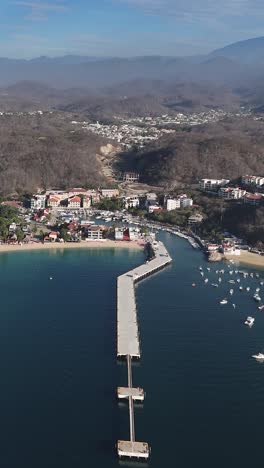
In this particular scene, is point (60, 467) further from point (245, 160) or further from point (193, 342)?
point (245, 160)

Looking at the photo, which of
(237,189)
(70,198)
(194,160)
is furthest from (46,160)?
(237,189)

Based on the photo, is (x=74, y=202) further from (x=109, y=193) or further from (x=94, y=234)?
(x=94, y=234)

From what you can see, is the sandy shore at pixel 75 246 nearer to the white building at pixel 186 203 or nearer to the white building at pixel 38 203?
the white building at pixel 186 203

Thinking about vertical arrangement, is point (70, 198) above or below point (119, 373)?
above

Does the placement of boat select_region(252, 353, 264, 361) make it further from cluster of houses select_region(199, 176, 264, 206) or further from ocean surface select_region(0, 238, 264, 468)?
cluster of houses select_region(199, 176, 264, 206)

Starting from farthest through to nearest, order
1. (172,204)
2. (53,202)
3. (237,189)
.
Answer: (53,202), (237,189), (172,204)

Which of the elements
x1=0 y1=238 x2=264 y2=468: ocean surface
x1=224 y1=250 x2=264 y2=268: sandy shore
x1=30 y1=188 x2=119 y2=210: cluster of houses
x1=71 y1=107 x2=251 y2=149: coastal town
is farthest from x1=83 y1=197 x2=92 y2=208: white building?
x1=71 y1=107 x2=251 y2=149: coastal town
